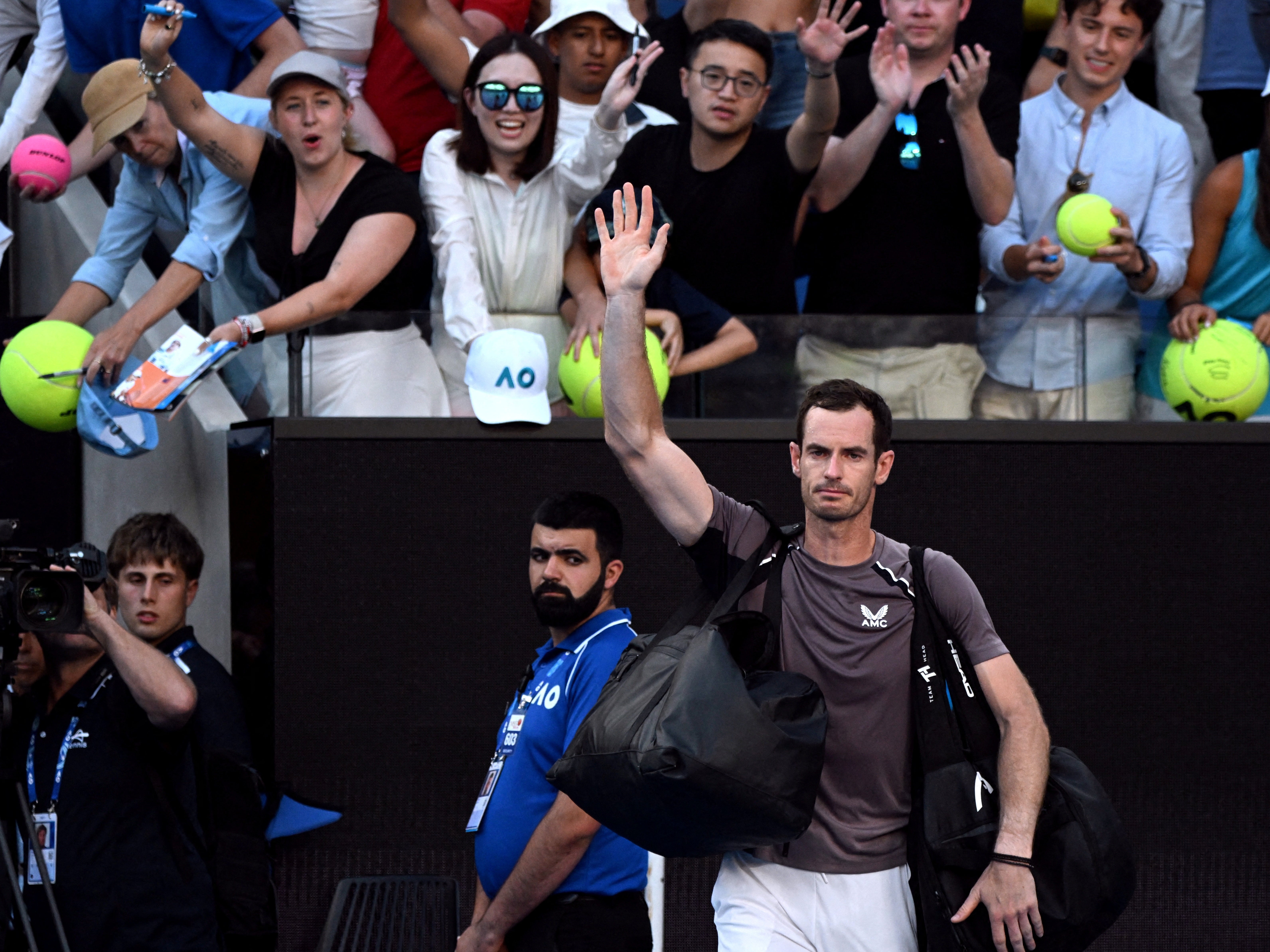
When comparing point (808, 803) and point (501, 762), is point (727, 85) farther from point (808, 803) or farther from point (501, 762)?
point (808, 803)

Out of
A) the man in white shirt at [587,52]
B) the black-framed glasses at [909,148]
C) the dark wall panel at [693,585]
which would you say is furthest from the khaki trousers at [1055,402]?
the man in white shirt at [587,52]

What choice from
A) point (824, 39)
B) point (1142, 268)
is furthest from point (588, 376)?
point (1142, 268)

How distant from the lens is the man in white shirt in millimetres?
6168

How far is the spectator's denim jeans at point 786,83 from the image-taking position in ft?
21.0

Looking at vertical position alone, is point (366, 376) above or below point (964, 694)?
above

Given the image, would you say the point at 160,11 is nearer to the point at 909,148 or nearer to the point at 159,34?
the point at 159,34

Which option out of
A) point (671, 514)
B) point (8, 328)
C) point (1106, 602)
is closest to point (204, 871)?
point (671, 514)

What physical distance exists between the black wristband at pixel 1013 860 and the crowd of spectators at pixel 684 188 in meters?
2.31

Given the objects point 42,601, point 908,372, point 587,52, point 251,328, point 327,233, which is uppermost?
point 587,52

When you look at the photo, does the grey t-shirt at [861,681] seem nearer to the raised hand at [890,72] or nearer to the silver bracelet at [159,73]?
the raised hand at [890,72]

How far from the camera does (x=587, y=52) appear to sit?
20.5 ft

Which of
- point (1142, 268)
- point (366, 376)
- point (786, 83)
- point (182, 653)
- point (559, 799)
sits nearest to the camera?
point (559, 799)

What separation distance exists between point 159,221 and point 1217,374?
3741mm

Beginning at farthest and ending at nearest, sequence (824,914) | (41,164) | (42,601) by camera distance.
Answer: (41,164), (42,601), (824,914)
